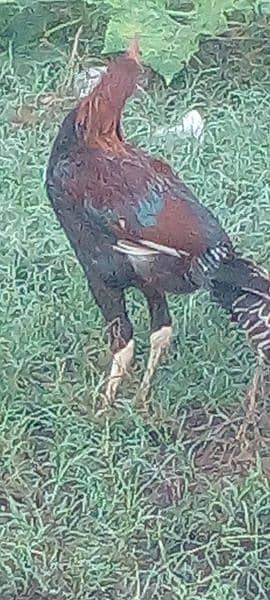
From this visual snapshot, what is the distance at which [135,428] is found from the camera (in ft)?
6.15

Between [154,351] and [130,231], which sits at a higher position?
[130,231]

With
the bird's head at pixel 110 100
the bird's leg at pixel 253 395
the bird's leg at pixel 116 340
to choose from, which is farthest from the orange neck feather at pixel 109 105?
the bird's leg at pixel 253 395

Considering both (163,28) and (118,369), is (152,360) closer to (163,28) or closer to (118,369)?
(118,369)

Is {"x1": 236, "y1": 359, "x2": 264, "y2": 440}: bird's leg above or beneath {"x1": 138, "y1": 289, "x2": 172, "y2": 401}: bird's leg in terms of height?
beneath

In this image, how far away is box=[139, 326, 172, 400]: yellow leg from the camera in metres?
1.88

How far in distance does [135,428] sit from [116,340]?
0.28 ft

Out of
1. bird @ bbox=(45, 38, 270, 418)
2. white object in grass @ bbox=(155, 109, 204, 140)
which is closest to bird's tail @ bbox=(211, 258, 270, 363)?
bird @ bbox=(45, 38, 270, 418)

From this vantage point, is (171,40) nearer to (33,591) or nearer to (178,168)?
(178,168)

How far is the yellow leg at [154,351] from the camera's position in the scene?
188 centimetres

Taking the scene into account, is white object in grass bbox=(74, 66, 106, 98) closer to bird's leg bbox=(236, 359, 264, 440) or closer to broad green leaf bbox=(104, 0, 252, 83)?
broad green leaf bbox=(104, 0, 252, 83)

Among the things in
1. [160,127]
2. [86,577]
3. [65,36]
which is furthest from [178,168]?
[86,577]

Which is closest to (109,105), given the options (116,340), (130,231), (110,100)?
(110,100)

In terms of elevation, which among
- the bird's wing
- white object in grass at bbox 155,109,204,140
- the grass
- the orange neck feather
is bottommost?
the grass

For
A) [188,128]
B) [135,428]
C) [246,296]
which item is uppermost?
[188,128]
